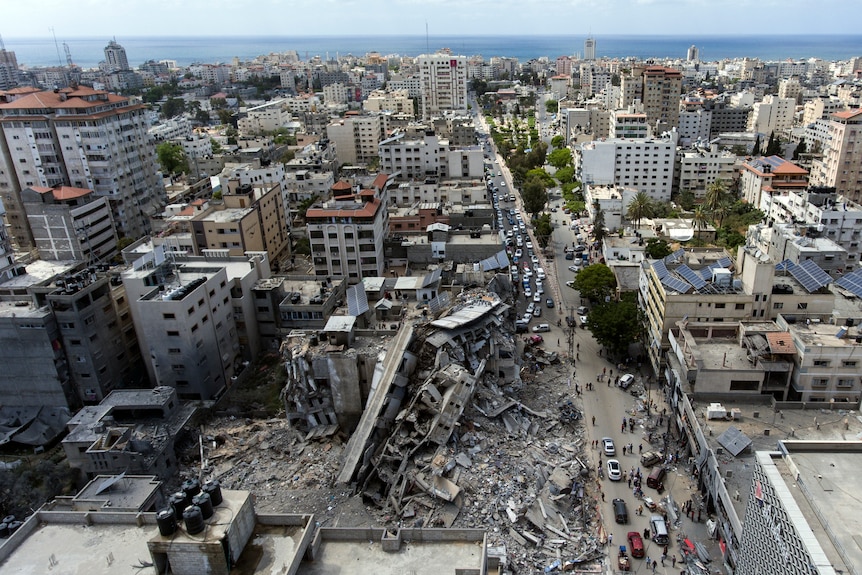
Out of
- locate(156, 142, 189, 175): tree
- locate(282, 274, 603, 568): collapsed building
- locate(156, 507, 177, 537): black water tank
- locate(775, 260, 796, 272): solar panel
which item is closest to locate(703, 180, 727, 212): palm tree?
locate(775, 260, 796, 272): solar panel

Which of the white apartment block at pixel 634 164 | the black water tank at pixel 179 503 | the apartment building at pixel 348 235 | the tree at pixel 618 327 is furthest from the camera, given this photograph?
the white apartment block at pixel 634 164

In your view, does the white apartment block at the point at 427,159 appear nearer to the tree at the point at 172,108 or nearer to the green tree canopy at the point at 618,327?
the green tree canopy at the point at 618,327

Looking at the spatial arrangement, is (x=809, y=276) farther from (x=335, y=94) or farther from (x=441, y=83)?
(x=335, y=94)

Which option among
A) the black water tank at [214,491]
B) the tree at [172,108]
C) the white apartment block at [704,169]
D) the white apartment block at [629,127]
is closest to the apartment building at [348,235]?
the black water tank at [214,491]

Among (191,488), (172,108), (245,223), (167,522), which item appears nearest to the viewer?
(167,522)

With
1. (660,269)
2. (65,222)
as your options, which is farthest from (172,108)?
(660,269)

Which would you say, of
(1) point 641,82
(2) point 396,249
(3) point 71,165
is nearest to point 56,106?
(3) point 71,165

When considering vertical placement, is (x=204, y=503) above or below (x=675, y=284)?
above

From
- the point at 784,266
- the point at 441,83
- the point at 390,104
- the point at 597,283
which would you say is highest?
the point at 441,83
